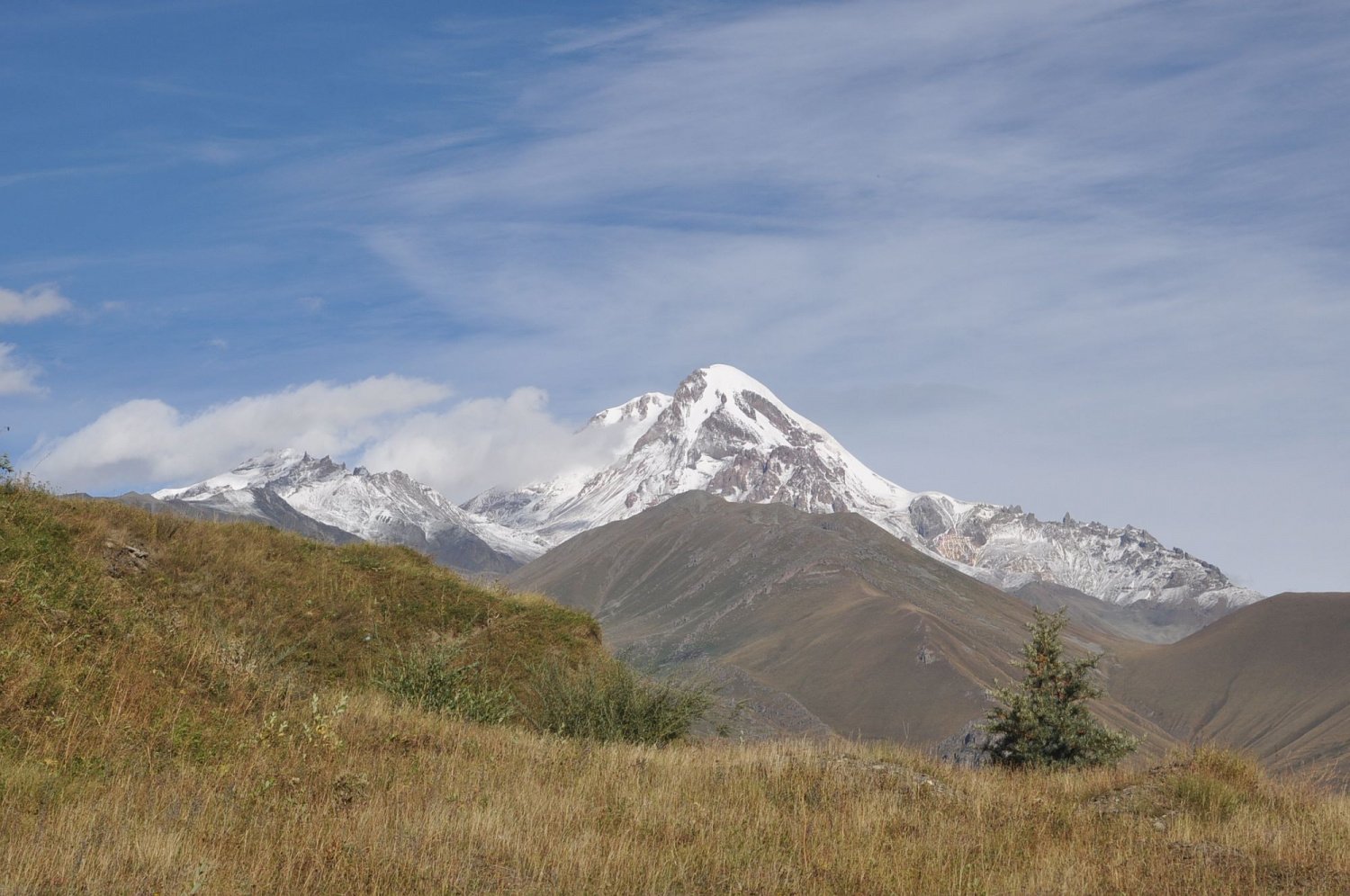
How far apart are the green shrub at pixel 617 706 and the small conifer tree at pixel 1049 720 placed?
8.34 metres

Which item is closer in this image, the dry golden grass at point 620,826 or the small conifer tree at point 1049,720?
the dry golden grass at point 620,826

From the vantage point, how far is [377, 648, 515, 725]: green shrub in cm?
1661

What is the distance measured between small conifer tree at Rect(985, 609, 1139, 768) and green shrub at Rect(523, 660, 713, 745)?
834 cm

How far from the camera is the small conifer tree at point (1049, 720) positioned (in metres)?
24.6

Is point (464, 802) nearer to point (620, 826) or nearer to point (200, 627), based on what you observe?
point (620, 826)

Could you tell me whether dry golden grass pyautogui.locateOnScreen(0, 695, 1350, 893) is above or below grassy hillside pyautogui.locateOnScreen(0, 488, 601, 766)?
below

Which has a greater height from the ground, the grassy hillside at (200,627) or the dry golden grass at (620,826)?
the grassy hillside at (200,627)

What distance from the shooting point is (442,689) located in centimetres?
1723

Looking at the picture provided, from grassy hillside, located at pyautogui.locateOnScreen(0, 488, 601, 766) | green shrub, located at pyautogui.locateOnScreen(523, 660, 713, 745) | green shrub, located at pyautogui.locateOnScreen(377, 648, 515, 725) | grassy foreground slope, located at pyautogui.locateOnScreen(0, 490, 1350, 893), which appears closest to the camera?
grassy foreground slope, located at pyautogui.locateOnScreen(0, 490, 1350, 893)

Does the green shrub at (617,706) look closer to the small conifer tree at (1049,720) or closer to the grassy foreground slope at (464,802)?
the grassy foreground slope at (464,802)

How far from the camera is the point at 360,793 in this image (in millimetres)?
10047

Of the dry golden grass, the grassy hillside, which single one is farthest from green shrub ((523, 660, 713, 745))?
the dry golden grass

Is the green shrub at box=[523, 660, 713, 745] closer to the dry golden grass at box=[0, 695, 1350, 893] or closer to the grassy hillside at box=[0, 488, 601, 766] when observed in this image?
the grassy hillside at box=[0, 488, 601, 766]

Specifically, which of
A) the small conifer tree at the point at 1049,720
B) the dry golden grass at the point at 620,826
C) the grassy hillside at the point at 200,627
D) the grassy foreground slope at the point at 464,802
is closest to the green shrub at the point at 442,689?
the grassy hillside at the point at 200,627
